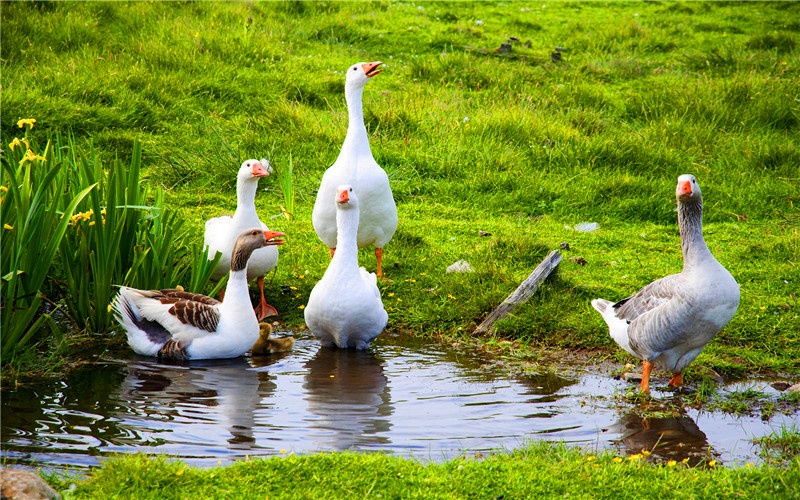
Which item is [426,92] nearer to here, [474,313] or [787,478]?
[474,313]

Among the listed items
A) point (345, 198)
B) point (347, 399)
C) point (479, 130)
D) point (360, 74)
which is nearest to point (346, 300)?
point (345, 198)

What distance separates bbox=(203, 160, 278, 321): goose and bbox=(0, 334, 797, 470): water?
3.45 ft

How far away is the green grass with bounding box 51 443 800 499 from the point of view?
398 centimetres

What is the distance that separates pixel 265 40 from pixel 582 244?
6327 millimetres

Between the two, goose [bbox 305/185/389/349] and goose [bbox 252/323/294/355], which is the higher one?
goose [bbox 305/185/389/349]

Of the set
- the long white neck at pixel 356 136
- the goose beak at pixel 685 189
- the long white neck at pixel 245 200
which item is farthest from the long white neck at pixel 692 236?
the long white neck at pixel 245 200

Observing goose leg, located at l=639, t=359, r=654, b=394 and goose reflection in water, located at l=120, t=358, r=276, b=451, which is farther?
goose leg, located at l=639, t=359, r=654, b=394

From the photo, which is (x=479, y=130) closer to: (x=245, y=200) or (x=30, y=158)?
(x=245, y=200)

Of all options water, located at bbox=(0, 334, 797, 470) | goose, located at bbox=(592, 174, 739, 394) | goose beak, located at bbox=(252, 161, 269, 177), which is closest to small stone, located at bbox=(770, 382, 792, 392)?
water, located at bbox=(0, 334, 797, 470)

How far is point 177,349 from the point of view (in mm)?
6254

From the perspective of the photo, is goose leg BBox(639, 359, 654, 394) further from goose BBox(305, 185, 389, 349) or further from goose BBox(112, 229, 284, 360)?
goose BBox(112, 229, 284, 360)

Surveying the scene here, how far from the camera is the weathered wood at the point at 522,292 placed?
275 inches

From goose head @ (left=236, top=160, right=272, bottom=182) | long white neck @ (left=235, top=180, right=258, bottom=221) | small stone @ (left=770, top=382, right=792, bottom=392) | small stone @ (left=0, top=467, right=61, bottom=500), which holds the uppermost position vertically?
goose head @ (left=236, top=160, right=272, bottom=182)

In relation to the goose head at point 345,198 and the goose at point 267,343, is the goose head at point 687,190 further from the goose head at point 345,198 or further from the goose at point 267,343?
the goose at point 267,343
